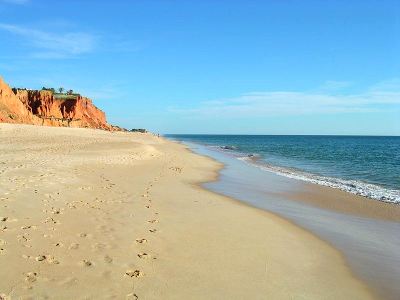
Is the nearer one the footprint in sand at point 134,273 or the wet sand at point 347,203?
the footprint in sand at point 134,273

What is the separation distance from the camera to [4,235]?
7020 millimetres

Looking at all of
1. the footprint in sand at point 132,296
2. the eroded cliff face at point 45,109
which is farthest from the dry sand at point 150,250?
the eroded cliff face at point 45,109

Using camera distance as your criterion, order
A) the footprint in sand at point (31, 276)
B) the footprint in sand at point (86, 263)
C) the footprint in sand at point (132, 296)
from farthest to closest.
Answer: the footprint in sand at point (86, 263) → the footprint in sand at point (31, 276) → the footprint in sand at point (132, 296)

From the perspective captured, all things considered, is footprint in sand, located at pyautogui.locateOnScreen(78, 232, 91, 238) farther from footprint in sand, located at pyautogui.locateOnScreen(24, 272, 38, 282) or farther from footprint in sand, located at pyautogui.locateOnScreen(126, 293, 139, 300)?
footprint in sand, located at pyautogui.locateOnScreen(126, 293, 139, 300)

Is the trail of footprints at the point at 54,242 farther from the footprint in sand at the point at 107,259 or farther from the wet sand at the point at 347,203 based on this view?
the wet sand at the point at 347,203

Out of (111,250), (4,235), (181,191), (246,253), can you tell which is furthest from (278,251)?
(181,191)

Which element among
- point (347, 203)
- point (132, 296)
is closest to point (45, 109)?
point (347, 203)

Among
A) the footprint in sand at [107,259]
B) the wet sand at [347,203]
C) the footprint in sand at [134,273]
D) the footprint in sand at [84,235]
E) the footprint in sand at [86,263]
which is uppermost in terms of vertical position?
the footprint in sand at [84,235]

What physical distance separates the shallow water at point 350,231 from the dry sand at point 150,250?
1.31 feet

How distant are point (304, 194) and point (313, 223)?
5.36m

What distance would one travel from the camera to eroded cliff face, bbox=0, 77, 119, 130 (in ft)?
218

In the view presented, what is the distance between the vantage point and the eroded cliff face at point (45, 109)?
6631cm

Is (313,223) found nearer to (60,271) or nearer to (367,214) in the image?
(367,214)

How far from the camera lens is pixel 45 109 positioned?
88562mm
